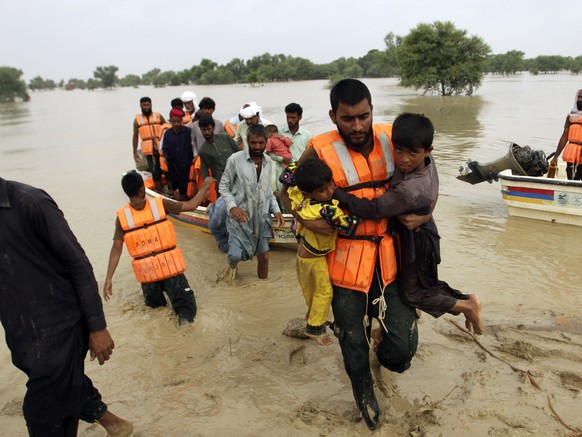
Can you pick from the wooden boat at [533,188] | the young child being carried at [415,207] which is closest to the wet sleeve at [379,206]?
the young child being carried at [415,207]

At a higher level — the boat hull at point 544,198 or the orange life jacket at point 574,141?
the orange life jacket at point 574,141

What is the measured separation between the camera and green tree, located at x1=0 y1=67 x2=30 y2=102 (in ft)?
189

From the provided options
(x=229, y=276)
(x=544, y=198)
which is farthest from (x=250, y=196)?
(x=544, y=198)

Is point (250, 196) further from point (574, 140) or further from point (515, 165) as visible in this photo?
point (574, 140)

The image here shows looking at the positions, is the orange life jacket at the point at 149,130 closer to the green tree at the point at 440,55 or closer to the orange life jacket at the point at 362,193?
the orange life jacket at the point at 362,193

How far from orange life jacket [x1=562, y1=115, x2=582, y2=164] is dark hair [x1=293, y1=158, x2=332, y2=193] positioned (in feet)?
19.6

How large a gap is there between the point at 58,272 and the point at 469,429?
248cm

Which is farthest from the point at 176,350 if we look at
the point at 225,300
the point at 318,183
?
the point at 318,183

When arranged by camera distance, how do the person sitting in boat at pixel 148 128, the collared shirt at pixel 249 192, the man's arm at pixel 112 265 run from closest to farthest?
the man's arm at pixel 112 265, the collared shirt at pixel 249 192, the person sitting in boat at pixel 148 128

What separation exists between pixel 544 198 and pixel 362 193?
5570 mm

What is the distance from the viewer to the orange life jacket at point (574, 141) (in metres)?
6.86

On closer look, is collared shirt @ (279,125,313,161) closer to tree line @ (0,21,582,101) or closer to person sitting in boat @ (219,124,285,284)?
person sitting in boat @ (219,124,285,284)

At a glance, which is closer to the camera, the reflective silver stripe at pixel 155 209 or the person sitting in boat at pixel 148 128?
the reflective silver stripe at pixel 155 209

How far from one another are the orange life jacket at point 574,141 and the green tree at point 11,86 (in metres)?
65.7
